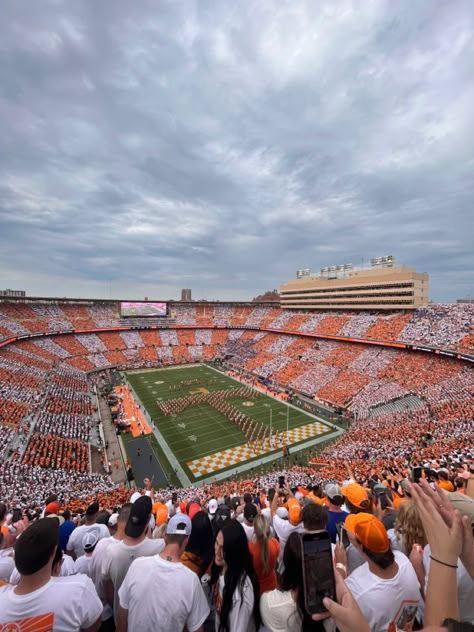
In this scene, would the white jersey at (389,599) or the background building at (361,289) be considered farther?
the background building at (361,289)

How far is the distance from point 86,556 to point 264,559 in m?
2.62

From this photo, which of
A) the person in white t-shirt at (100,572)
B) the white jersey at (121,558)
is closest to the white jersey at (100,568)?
the person in white t-shirt at (100,572)

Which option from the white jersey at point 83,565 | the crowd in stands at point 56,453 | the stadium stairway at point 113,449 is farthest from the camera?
the stadium stairway at point 113,449

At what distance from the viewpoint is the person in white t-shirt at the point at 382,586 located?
227 cm

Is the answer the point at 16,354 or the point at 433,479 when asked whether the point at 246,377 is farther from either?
the point at 433,479

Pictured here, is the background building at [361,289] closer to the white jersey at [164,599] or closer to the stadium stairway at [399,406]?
the stadium stairway at [399,406]

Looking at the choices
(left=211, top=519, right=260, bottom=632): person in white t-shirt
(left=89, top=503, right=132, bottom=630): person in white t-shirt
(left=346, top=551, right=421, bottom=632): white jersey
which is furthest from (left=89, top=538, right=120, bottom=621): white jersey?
(left=346, top=551, right=421, bottom=632): white jersey

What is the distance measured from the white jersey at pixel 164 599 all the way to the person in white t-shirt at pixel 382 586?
1363mm

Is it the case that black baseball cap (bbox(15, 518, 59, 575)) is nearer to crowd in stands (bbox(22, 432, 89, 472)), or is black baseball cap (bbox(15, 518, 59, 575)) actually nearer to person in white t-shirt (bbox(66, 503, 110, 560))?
person in white t-shirt (bbox(66, 503, 110, 560))

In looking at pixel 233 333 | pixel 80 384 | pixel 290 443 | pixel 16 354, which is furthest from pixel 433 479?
pixel 233 333

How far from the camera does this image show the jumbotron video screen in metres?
60.2

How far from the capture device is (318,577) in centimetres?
211

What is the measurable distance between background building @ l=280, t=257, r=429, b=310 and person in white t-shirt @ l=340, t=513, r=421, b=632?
44.9m

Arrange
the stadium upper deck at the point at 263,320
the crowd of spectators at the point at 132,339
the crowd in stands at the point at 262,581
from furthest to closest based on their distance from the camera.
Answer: the crowd of spectators at the point at 132,339 → the stadium upper deck at the point at 263,320 → the crowd in stands at the point at 262,581
